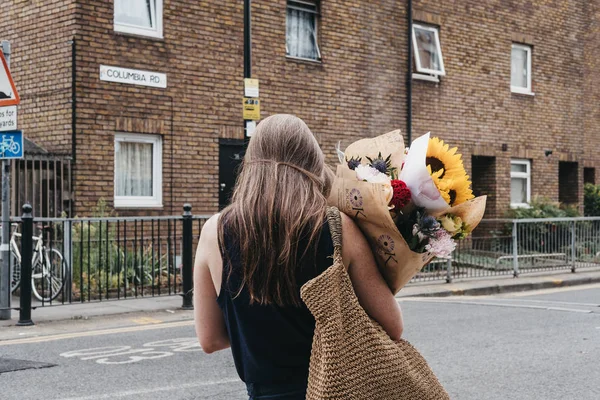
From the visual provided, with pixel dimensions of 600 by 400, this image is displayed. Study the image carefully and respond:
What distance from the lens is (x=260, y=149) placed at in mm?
2486

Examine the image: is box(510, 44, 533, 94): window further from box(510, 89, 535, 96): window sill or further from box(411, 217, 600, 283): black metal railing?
box(411, 217, 600, 283): black metal railing

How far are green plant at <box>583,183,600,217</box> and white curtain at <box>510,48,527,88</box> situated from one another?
395cm

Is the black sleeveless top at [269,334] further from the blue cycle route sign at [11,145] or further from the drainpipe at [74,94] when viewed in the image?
the drainpipe at [74,94]

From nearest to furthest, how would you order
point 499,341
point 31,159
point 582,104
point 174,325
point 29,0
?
point 499,341
point 174,325
point 31,159
point 29,0
point 582,104

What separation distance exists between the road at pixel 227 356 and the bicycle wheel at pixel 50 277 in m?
0.87

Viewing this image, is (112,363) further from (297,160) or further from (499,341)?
(297,160)

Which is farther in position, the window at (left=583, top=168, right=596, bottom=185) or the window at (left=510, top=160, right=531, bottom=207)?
the window at (left=583, top=168, right=596, bottom=185)

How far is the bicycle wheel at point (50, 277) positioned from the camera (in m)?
10.6

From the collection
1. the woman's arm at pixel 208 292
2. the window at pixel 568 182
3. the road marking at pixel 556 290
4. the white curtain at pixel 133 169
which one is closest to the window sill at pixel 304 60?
the white curtain at pixel 133 169

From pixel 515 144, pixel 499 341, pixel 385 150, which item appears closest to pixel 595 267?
pixel 515 144

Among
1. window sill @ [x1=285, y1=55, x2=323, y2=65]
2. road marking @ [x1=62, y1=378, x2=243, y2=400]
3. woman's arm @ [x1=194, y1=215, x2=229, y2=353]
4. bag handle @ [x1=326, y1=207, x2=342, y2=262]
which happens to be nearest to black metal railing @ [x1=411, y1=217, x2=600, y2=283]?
window sill @ [x1=285, y1=55, x2=323, y2=65]

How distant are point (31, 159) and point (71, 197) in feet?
2.77

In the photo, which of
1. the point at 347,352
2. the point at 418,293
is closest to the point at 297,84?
the point at 418,293

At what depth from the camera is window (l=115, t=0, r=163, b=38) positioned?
13555 millimetres
